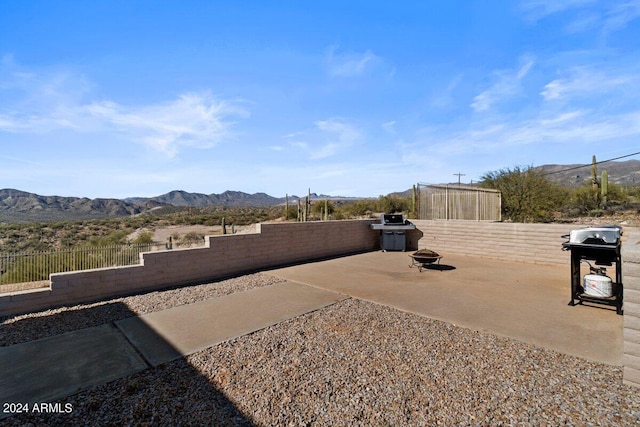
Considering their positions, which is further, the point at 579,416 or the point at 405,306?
the point at 405,306

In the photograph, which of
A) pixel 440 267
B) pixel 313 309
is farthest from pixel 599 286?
pixel 313 309

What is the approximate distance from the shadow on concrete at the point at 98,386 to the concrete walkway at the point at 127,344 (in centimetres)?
1

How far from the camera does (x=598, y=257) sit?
226 inches

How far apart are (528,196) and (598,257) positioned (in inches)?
425

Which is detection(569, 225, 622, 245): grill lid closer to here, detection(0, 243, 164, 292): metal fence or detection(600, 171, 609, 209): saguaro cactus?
detection(0, 243, 164, 292): metal fence

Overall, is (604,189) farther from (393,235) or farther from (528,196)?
(393,235)

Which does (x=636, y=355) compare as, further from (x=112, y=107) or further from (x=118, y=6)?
(x=112, y=107)

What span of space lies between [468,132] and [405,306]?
14765mm

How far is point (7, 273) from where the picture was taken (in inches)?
324

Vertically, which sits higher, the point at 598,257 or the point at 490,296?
the point at 598,257

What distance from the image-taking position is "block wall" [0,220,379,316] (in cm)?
600

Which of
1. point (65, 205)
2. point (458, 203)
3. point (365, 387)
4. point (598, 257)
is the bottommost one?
point (365, 387)

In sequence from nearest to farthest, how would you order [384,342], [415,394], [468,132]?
[415,394] < [384,342] < [468,132]

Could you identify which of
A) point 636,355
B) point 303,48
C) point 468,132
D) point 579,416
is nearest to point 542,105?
point 468,132
